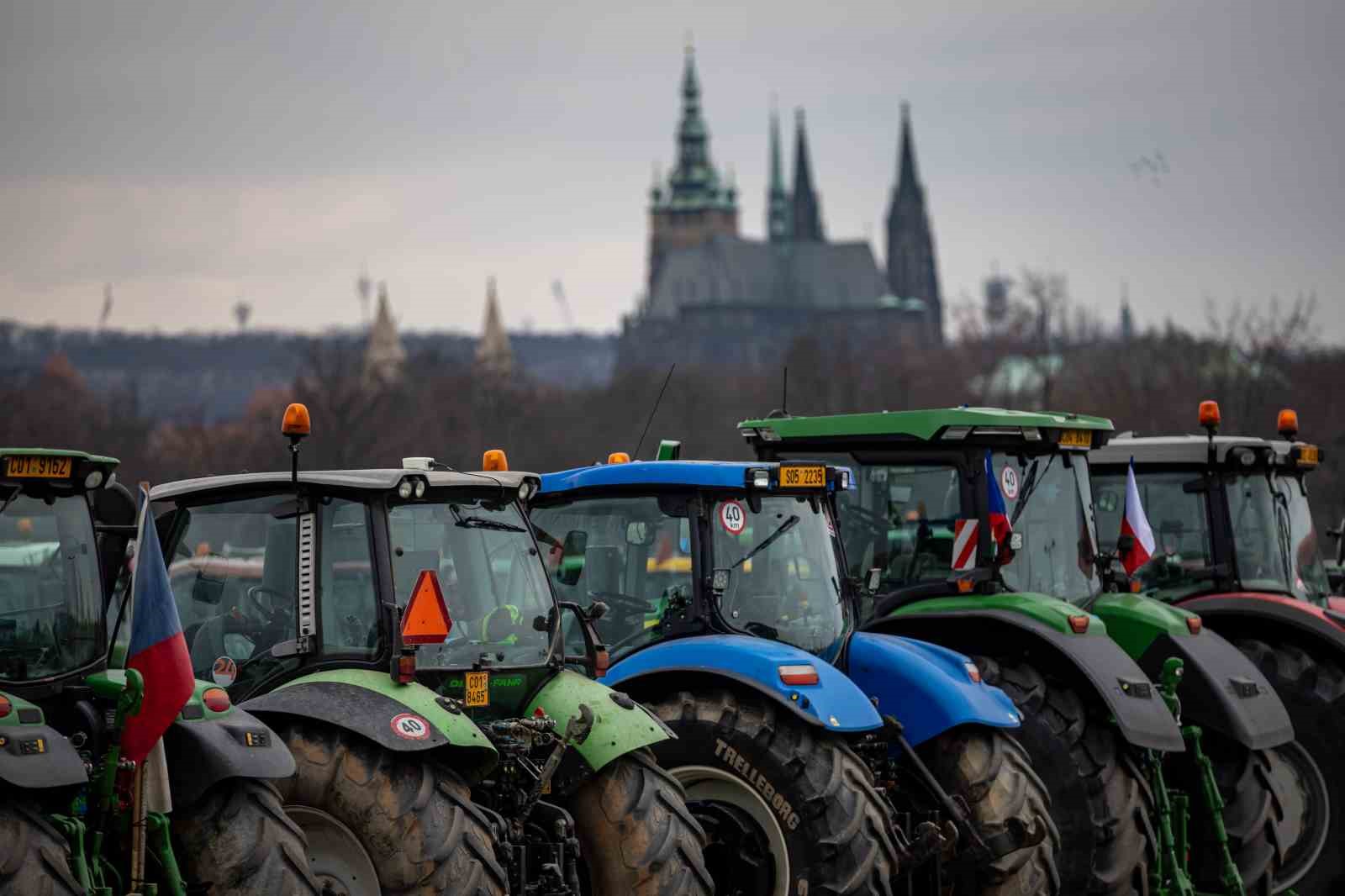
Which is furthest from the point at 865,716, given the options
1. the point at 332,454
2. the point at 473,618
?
the point at 332,454

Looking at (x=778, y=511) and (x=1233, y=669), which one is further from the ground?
(x=778, y=511)

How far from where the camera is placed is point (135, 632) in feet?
23.7

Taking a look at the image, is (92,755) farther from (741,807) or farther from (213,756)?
(741,807)

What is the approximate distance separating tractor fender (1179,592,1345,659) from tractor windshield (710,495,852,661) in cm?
444

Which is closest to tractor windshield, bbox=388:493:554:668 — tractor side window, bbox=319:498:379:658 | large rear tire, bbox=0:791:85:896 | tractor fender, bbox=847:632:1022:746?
tractor side window, bbox=319:498:379:658

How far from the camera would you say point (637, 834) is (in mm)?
8977

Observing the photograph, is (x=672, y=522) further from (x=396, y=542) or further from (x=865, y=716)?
(x=396, y=542)

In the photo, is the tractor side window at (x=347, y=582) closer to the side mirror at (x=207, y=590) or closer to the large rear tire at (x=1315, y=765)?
the side mirror at (x=207, y=590)

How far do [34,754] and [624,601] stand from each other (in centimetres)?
446

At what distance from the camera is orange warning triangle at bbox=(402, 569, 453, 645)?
336 inches

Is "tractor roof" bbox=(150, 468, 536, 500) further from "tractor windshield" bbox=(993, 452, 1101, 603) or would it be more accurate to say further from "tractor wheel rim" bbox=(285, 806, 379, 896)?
"tractor windshield" bbox=(993, 452, 1101, 603)

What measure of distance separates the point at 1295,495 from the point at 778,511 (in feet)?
20.3

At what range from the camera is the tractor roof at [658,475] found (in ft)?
35.0

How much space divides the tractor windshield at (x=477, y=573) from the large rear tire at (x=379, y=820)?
32.5 inches
